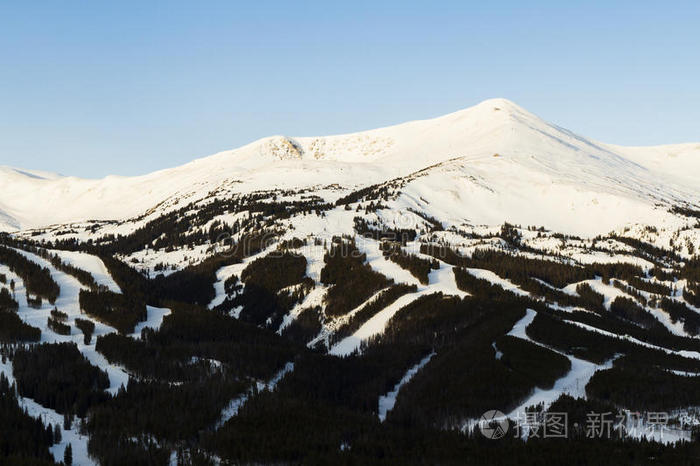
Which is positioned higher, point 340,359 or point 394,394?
Result: point 340,359

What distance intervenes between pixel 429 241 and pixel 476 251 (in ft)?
54.6

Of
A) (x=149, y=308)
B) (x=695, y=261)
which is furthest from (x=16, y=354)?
(x=695, y=261)

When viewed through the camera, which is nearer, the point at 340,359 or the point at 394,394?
the point at 394,394

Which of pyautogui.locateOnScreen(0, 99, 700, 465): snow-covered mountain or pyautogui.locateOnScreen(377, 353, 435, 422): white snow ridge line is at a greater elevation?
pyautogui.locateOnScreen(0, 99, 700, 465): snow-covered mountain

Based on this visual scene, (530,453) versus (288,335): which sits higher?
(530,453)

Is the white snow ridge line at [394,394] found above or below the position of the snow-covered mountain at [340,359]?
below

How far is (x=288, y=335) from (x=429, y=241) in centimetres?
7334

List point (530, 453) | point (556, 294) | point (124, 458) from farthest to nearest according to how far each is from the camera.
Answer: point (556, 294), point (530, 453), point (124, 458)

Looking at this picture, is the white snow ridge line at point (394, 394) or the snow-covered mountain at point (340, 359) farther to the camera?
the white snow ridge line at point (394, 394)

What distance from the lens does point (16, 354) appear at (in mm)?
63656

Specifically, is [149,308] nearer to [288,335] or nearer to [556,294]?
[288,335]

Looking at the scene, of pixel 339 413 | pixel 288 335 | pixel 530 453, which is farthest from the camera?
→ pixel 288 335

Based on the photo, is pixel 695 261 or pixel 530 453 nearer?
pixel 530 453

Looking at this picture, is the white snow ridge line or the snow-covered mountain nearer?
the snow-covered mountain
